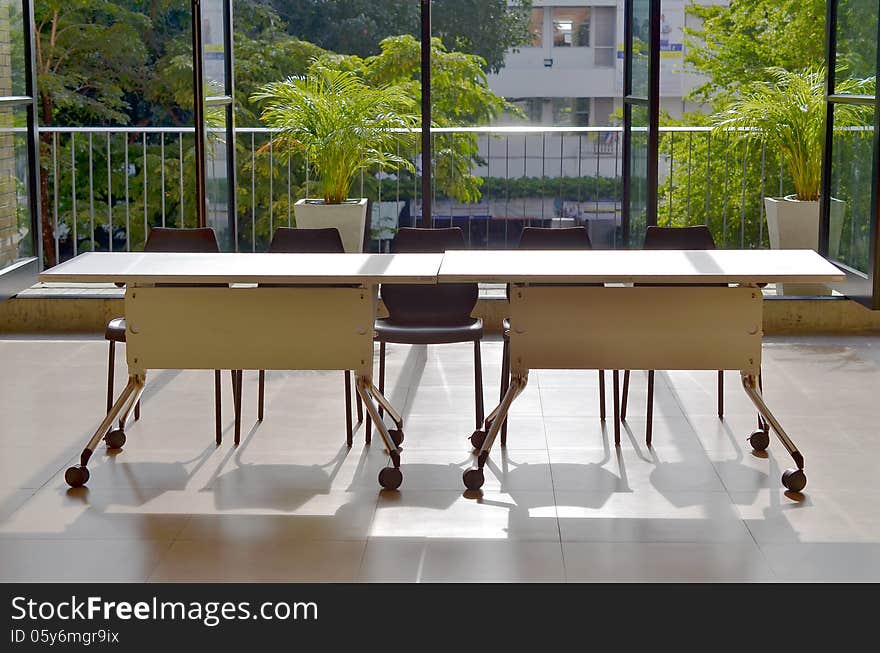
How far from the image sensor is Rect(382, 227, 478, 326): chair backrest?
539cm

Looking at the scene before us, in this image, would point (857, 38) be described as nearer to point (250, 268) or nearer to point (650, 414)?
point (650, 414)

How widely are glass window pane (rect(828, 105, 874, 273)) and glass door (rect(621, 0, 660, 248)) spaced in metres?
1.00

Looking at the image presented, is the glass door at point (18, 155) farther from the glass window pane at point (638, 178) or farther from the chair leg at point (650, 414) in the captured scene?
the glass window pane at point (638, 178)

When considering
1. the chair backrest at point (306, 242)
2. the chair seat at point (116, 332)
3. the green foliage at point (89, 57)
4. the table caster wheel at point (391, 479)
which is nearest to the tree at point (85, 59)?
the green foliage at point (89, 57)

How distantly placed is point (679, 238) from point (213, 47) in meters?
3.09

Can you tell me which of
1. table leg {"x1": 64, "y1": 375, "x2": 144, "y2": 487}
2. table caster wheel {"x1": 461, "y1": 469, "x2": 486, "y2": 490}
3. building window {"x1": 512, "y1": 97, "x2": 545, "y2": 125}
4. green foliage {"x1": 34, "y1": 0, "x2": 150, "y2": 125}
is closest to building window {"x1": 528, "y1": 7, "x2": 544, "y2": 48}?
building window {"x1": 512, "y1": 97, "x2": 545, "y2": 125}

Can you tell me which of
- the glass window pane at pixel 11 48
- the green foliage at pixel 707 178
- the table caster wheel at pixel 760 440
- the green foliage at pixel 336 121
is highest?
the glass window pane at pixel 11 48

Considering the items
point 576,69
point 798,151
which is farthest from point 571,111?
point 798,151

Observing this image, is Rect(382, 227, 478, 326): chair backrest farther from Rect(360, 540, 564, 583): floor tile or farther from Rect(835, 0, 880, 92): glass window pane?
Rect(835, 0, 880, 92): glass window pane

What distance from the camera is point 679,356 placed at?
4.50 metres

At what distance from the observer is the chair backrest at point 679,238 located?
5.53 metres

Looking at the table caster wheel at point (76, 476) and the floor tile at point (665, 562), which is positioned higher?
the table caster wheel at point (76, 476)

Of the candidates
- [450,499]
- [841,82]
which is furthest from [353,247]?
[450,499]

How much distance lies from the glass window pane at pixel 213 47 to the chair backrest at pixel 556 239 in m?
2.37
